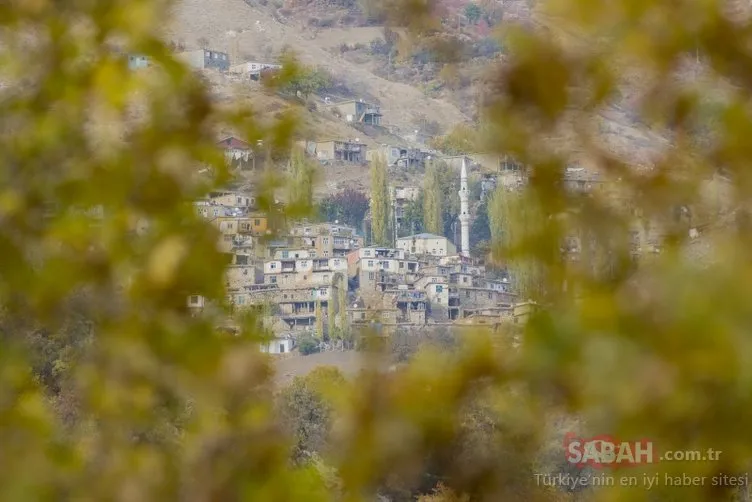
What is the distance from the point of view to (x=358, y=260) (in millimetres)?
12617

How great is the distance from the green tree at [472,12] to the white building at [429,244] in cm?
564

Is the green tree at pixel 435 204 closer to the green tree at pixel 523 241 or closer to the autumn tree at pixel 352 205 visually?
the green tree at pixel 523 241

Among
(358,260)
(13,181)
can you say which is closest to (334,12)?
(13,181)

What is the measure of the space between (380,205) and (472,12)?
12738mm

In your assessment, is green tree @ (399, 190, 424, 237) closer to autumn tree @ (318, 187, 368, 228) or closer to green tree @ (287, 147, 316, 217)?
autumn tree @ (318, 187, 368, 228)

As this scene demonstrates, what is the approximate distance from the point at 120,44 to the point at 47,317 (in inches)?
10.4

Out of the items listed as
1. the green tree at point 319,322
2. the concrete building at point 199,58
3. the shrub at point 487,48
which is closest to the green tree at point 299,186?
the concrete building at point 199,58

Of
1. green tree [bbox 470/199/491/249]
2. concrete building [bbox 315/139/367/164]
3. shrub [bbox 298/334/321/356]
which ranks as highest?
concrete building [bbox 315/139/367/164]

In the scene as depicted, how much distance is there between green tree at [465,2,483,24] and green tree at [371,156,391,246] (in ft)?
36.9

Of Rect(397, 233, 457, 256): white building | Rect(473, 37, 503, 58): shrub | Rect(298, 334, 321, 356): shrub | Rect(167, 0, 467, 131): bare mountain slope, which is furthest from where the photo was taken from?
Rect(167, 0, 467, 131): bare mountain slope

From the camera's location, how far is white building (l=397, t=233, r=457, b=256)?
751 cm

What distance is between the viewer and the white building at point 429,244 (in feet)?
24.6

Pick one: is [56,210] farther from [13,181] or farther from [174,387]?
[174,387]

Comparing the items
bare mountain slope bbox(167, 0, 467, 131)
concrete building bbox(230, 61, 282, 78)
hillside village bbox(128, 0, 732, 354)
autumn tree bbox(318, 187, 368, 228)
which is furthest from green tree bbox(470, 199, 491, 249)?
autumn tree bbox(318, 187, 368, 228)
